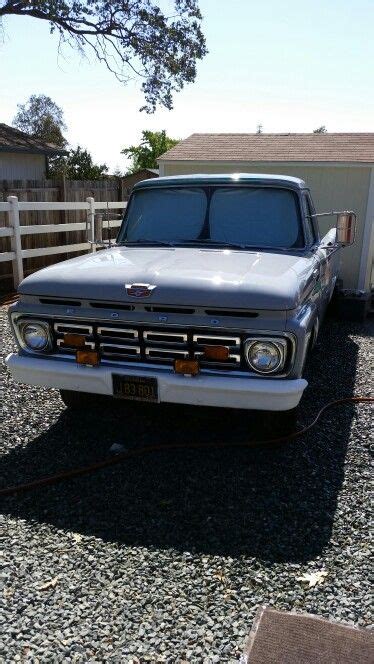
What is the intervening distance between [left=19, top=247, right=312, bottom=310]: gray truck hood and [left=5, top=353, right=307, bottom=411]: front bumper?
0.48 m

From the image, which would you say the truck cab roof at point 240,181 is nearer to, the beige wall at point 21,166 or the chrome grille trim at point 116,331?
the chrome grille trim at point 116,331

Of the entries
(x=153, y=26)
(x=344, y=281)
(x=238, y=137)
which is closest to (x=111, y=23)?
(x=153, y=26)

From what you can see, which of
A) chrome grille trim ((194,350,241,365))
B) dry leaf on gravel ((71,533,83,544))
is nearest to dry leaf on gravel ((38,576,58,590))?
dry leaf on gravel ((71,533,83,544))

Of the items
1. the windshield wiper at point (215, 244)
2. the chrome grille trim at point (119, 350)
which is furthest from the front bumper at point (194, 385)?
the windshield wiper at point (215, 244)

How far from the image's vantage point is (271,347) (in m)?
3.48

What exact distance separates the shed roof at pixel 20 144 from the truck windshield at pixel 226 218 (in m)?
18.4

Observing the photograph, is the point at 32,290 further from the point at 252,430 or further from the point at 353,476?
the point at 353,476

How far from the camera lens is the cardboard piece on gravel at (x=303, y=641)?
222 cm

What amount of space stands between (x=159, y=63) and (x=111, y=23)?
2.38 meters

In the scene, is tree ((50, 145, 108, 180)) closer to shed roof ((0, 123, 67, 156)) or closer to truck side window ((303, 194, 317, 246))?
shed roof ((0, 123, 67, 156))

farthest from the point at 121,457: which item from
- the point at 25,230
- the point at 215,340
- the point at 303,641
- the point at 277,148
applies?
the point at 277,148

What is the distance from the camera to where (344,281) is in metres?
10.4

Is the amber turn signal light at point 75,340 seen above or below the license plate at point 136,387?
above

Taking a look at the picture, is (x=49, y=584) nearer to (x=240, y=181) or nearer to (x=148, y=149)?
(x=240, y=181)
